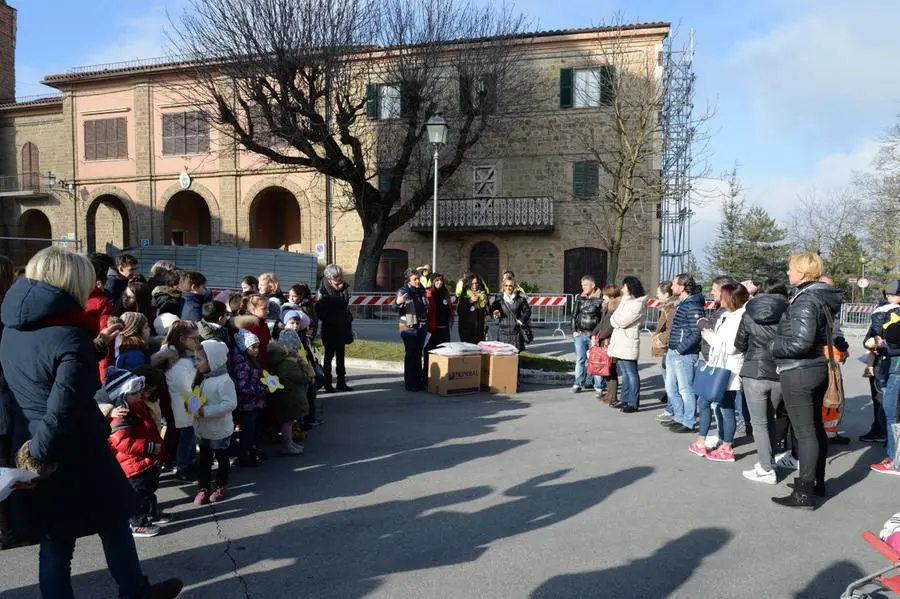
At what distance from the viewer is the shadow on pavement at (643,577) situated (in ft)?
11.8

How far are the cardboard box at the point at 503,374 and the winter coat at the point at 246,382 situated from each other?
458 cm

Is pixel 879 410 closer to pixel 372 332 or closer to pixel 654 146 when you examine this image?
pixel 372 332

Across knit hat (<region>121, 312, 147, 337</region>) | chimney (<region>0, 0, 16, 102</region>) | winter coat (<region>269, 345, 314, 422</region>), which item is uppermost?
chimney (<region>0, 0, 16, 102</region>)

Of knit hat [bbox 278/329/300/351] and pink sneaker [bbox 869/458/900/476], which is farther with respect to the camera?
knit hat [bbox 278/329/300/351]

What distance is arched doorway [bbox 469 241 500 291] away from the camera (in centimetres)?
2625

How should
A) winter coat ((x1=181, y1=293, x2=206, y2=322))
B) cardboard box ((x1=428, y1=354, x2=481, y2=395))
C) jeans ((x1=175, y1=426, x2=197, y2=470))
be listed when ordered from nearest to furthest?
1. jeans ((x1=175, y1=426, x2=197, y2=470))
2. winter coat ((x1=181, y1=293, x2=206, y2=322))
3. cardboard box ((x1=428, y1=354, x2=481, y2=395))

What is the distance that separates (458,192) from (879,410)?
67.1ft

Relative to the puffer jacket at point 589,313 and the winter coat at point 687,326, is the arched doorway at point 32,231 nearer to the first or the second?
the puffer jacket at point 589,313

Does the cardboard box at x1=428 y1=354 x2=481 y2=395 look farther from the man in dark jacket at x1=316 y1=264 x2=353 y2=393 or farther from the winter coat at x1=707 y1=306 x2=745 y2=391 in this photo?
the winter coat at x1=707 y1=306 x2=745 y2=391

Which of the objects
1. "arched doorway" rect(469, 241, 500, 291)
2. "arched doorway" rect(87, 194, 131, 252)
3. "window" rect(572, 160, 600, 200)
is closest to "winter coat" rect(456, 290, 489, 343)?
"arched doorway" rect(469, 241, 500, 291)

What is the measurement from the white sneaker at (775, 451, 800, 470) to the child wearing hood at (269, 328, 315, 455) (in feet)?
15.3

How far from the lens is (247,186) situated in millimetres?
28188

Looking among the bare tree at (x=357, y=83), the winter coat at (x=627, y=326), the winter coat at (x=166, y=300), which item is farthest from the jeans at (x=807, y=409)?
the bare tree at (x=357, y=83)

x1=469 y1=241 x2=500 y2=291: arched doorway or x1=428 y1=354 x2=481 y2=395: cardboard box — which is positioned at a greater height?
x1=469 y1=241 x2=500 y2=291: arched doorway
